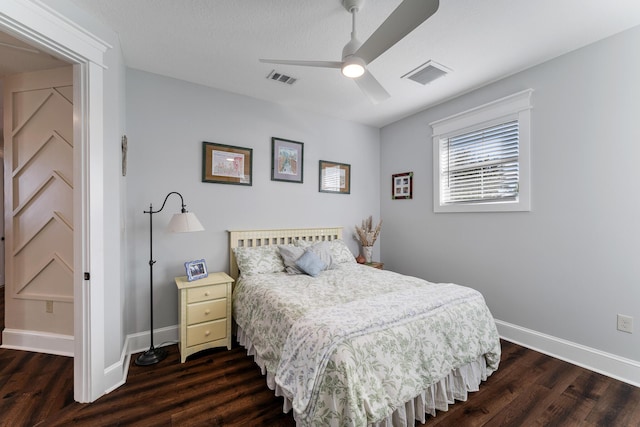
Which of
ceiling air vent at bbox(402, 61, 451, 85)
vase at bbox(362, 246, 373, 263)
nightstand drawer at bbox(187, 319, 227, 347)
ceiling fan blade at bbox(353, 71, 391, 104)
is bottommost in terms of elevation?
nightstand drawer at bbox(187, 319, 227, 347)

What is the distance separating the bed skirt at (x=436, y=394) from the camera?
1602mm

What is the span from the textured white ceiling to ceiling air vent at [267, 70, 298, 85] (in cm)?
6

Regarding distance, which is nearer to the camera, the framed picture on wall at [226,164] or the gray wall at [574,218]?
the gray wall at [574,218]

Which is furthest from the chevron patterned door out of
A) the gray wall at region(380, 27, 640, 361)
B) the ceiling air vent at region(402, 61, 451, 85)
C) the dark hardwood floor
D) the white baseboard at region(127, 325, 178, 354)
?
the gray wall at region(380, 27, 640, 361)

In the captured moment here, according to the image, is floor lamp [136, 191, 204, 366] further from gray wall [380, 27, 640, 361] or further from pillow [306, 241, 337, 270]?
gray wall [380, 27, 640, 361]

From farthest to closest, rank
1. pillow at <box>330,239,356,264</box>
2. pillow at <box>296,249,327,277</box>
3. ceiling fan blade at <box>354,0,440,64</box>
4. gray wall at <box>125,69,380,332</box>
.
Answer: pillow at <box>330,239,356,264</box> < pillow at <box>296,249,327,277</box> < gray wall at <box>125,69,380,332</box> < ceiling fan blade at <box>354,0,440,64</box>

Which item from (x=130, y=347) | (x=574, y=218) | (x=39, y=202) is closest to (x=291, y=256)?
(x=130, y=347)

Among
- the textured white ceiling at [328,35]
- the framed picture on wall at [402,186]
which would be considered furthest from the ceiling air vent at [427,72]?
the framed picture on wall at [402,186]

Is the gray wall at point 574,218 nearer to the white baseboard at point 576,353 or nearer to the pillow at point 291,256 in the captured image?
the white baseboard at point 576,353

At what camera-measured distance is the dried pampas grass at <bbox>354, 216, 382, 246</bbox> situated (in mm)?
4020

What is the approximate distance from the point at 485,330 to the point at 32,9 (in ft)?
11.9

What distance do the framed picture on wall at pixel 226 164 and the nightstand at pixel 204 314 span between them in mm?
1108

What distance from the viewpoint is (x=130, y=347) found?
2535 mm

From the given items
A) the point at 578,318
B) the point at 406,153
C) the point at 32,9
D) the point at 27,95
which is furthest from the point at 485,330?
the point at 27,95
